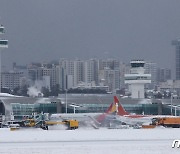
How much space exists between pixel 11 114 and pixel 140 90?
1095 inches

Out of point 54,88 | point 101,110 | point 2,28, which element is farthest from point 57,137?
point 54,88

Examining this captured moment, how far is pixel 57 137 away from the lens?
1268 inches

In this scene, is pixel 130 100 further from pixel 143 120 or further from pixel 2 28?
pixel 143 120

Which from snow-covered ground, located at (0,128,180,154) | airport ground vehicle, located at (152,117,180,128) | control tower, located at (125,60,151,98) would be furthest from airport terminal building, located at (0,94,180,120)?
snow-covered ground, located at (0,128,180,154)

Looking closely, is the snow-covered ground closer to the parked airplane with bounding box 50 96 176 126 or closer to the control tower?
the parked airplane with bounding box 50 96 176 126

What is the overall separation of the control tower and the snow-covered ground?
230 feet

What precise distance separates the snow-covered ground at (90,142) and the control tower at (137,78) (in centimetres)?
7011

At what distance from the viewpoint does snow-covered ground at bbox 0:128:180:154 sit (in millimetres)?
29234

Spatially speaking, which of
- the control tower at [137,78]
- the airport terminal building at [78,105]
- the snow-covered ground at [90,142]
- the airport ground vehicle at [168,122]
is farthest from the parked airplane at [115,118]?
the control tower at [137,78]

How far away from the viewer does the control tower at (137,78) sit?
104062 mm

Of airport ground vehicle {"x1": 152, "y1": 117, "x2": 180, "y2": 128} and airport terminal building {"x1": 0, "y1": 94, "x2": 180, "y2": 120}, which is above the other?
airport terminal building {"x1": 0, "y1": 94, "x2": 180, "y2": 120}

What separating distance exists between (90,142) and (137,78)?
242ft

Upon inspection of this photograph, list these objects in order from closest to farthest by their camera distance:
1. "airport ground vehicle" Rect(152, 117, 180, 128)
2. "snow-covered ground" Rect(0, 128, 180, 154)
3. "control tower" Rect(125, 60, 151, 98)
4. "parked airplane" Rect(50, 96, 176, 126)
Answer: "snow-covered ground" Rect(0, 128, 180, 154) → "airport ground vehicle" Rect(152, 117, 180, 128) → "parked airplane" Rect(50, 96, 176, 126) → "control tower" Rect(125, 60, 151, 98)

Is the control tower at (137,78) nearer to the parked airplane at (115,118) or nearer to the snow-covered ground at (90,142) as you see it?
the parked airplane at (115,118)
